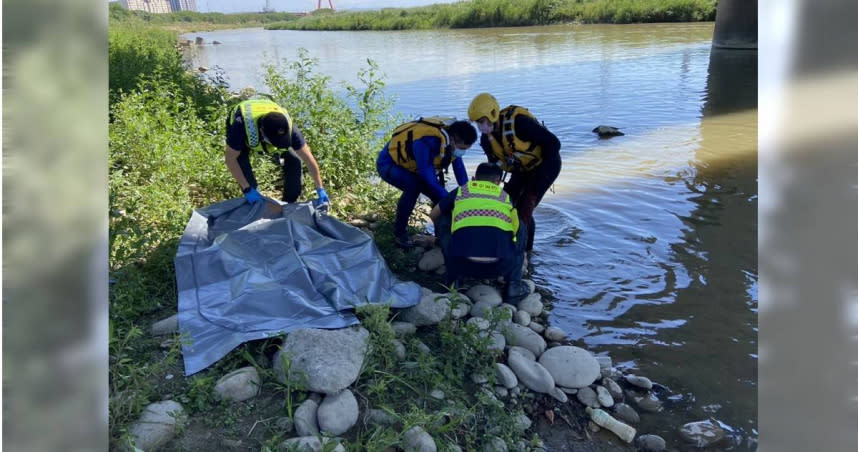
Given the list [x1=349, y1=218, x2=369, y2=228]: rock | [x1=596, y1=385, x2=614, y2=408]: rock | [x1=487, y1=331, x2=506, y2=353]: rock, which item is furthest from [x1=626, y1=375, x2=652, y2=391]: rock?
[x1=349, y1=218, x2=369, y2=228]: rock

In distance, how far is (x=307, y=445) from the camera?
2.67 metres

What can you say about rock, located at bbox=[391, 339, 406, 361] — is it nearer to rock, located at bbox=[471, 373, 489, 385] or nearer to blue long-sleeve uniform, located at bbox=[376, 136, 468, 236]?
rock, located at bbox=[471, 373, 489, 385]

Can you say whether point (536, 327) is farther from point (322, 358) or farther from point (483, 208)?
point (322, 358)

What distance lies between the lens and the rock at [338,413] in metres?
2.94

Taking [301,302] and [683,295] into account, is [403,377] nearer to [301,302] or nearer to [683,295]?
[301,302]

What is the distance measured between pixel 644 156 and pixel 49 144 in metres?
9.17

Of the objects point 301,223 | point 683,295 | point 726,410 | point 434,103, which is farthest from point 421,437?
point 434,103

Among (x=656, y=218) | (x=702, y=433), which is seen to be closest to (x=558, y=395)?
(x=702, y=433)

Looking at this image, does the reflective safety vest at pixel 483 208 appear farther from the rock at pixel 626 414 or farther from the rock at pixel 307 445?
the rock at pixel 307 445

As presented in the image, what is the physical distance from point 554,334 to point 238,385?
87.6 inches

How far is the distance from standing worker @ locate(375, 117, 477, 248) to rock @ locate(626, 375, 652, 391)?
7.02 ft

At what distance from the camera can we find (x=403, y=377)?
11.0 ft

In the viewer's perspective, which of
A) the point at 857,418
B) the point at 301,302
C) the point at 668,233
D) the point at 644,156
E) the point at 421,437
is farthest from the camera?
the point at 644,156

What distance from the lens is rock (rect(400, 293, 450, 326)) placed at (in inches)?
158
